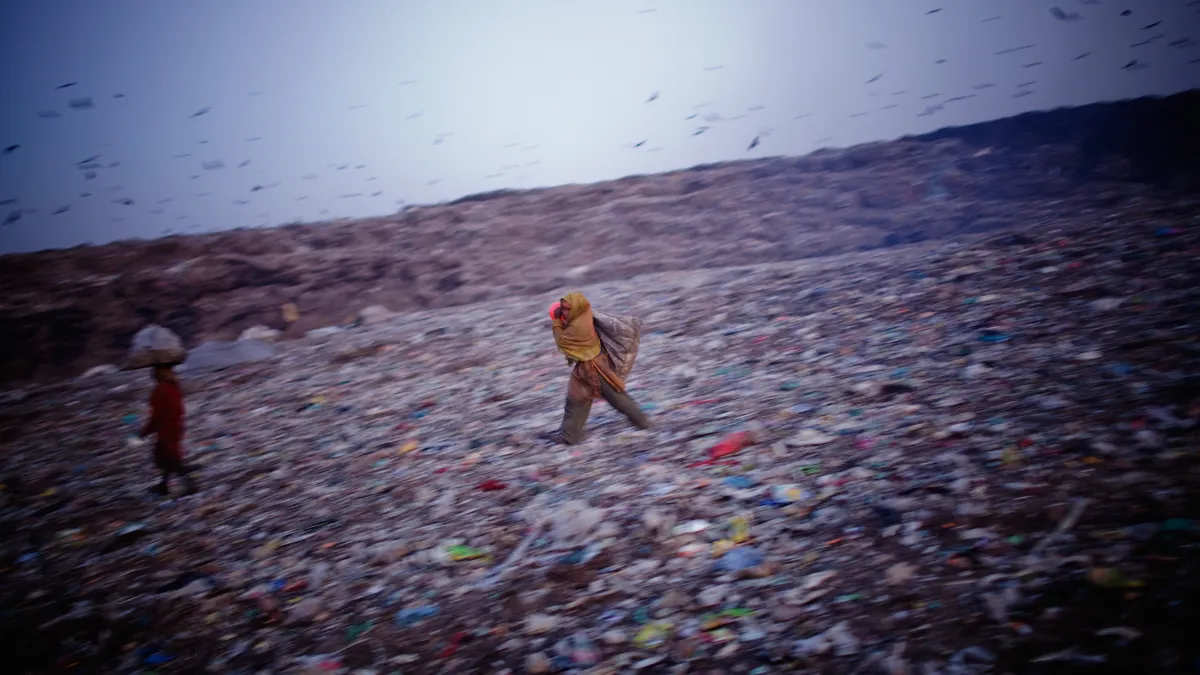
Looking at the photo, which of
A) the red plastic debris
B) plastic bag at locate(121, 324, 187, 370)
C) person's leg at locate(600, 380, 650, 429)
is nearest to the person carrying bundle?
person's leg at locate(600, 380, 650, 429)

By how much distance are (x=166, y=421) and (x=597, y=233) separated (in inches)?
365

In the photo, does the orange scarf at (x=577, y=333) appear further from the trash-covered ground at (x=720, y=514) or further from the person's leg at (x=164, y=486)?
the person's leg at (x=164, y=486)

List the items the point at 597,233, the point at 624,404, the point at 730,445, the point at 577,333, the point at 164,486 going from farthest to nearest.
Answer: the point at 597,233 → the point at 164,486 → the point at 624,404 → the point at 577,333 → the point at 730,445

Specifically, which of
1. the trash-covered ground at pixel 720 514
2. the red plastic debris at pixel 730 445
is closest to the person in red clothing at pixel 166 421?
the trash-covered ground at pixel 720 514

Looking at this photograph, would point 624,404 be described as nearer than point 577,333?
No

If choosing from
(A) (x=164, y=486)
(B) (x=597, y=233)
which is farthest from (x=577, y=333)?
(B) (x=597, y=233)

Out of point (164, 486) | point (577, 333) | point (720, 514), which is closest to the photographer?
point (720, 514)

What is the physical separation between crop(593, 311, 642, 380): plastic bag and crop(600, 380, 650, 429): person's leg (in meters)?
0.10

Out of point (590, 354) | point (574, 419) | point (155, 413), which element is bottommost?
point (574, 419)

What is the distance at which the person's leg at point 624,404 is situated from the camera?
11.5 feet

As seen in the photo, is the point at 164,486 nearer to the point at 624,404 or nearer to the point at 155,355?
the point at 155,355

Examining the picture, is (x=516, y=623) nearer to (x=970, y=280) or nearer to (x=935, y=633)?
(x=935, y=633)

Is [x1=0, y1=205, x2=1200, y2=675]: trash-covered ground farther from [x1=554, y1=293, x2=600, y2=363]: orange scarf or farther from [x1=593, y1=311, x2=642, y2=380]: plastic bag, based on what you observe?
[x1=554, y1=293, x2=600, y2=363]: orange scarf

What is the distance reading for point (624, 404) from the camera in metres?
3.54
